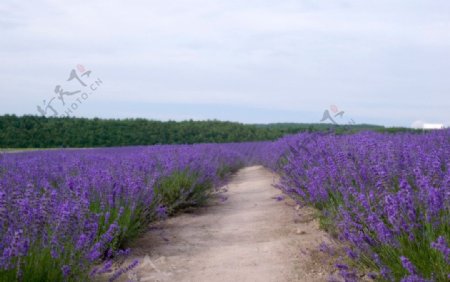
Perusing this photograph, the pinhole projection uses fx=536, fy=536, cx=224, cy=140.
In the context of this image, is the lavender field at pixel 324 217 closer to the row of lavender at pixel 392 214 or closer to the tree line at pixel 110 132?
the row of lavender at pixel 392 214

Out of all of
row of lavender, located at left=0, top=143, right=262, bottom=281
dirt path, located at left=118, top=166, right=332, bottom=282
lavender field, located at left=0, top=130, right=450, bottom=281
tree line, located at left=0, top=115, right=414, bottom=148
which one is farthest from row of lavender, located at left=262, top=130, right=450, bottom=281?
tree line, located at left=0, top=115, right=414, bottom=148

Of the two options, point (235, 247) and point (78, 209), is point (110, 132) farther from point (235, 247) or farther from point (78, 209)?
point (78, 209)

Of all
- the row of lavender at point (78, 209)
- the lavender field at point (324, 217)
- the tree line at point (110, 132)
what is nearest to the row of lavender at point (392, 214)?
the lavender field at point (324, 217)

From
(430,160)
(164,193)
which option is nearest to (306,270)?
(430,160)

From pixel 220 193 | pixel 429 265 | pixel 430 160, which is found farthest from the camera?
pixel 220 193

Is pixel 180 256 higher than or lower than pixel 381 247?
lower

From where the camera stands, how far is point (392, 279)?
2.50 meters

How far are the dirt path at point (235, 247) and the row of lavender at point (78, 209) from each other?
0.27m

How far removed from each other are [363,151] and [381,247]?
63.1 inches

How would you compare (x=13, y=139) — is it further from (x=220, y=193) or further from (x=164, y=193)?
(x=164, y=193)

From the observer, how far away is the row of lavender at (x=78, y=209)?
2.66 m

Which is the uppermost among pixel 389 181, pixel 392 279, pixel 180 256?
pixel 389 181

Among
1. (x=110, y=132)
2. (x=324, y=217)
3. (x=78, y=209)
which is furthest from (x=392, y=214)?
(x=110, y=132)

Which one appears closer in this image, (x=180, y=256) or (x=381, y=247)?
(x=381, y=247)
